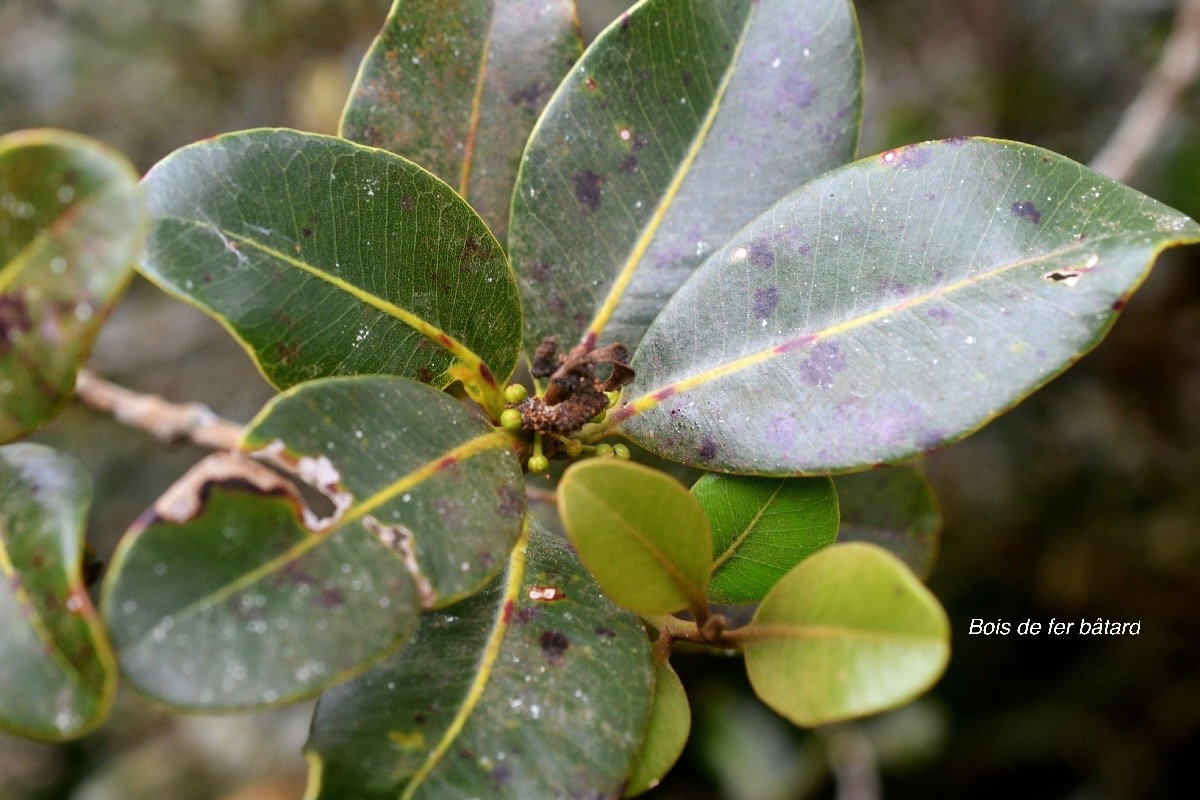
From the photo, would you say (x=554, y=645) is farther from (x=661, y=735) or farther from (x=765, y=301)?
(x=765, y=301)

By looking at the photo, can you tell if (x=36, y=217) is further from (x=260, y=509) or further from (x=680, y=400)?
(x=680, y=400)

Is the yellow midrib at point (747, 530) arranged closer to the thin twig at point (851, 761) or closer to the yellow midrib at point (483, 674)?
the yellow midrib at point (483, 674)

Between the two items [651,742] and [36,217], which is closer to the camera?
[36,217]

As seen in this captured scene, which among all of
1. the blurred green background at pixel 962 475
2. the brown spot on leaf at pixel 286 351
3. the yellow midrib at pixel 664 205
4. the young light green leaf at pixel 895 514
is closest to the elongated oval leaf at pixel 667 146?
the yellow midrib at pixel 664 205

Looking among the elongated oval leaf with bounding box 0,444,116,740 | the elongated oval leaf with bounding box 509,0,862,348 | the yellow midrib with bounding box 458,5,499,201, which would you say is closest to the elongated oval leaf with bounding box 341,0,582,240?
the yellow midrib with bounding box 458,5,499,201

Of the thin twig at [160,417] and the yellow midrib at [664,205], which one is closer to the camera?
the yellow midrib at [664,205]

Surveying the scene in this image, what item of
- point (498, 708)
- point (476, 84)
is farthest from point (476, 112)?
point (498, 708)

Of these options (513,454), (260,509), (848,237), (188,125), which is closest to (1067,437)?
(848,237)
